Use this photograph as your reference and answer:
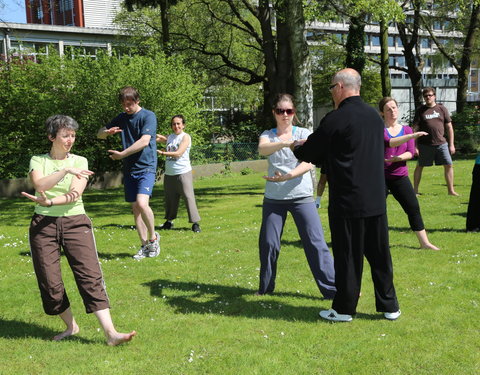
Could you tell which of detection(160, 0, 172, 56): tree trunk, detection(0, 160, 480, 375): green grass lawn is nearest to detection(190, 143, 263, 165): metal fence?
detection(160, 0, 172, 56): tree trunk

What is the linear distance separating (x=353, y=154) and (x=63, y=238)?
244 cm

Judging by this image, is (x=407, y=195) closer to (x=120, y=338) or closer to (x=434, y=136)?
(x=120, y=338)

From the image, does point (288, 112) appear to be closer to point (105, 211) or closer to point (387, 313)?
point (387, 313)

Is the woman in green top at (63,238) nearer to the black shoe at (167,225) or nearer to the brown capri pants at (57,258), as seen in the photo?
the brown capri pants at (57,258)

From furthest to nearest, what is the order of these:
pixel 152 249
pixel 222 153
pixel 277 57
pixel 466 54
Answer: pixel 466 54, pixel 222 153, pixel 277 57, pixel 152 249

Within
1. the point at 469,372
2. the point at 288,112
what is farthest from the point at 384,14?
the point at 469,372

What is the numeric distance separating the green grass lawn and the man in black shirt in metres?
0.36

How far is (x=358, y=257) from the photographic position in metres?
4.98

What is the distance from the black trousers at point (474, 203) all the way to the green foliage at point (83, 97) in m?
12.6

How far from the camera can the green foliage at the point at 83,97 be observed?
752 inches

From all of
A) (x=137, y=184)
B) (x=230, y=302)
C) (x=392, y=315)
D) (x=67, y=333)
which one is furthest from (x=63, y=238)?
(x=137, y=184)

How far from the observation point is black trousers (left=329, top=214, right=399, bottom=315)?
493 centimetres

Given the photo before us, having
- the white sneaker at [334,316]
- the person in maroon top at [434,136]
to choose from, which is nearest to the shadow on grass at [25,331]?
the white sneaker at [334,316]

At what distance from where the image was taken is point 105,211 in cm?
1348
